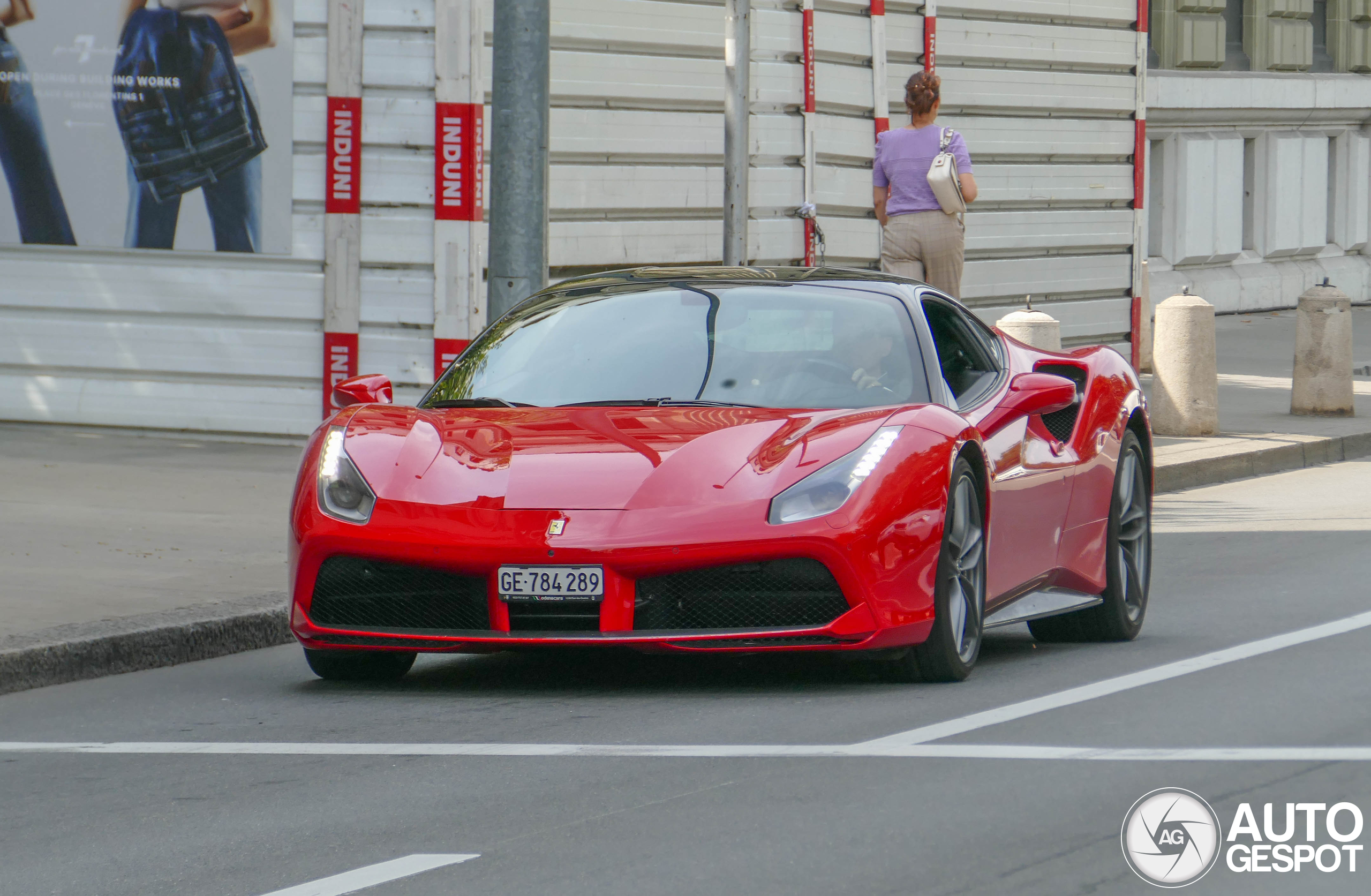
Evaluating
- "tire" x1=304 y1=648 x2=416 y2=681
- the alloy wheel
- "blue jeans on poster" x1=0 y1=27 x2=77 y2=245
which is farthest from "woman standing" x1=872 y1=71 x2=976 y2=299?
"tire" x1=304 y1=648 x2=416 y2=681

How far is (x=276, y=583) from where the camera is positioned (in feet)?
28.7

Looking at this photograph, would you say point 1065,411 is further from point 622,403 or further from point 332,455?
point 332,455

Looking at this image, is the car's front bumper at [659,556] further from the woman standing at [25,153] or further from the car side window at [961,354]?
the woman standing at [25,153]

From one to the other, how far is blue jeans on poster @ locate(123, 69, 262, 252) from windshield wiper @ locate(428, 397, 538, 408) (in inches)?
243

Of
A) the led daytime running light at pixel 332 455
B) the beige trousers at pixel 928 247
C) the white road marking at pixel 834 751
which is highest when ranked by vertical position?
the beige trousers at pixel 928 247

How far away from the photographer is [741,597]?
6469mm

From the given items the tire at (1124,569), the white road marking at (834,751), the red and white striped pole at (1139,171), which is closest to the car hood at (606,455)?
the white road marking at (834,751)

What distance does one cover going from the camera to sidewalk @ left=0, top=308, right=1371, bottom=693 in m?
7.68

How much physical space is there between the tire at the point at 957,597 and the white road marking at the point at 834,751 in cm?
96

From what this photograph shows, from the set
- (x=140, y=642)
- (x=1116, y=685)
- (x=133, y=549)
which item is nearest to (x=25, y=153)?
(x=133, y=549)

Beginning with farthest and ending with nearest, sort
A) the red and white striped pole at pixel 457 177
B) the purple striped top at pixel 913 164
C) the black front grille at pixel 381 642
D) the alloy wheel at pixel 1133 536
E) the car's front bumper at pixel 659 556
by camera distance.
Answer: the red and white striped pole at pixel 457 177 < the purple striped top at pixel 913 164 < the alloy wheel at pixel 1133 536 < the black front grille at pixel 381 642 < the car's front bumper at pixel 659 556

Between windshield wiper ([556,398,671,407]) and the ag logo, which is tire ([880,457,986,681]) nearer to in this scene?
windshield wiper ([556,398,671,407])

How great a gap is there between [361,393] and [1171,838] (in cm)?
360

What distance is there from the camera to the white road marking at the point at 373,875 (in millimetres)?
4469
